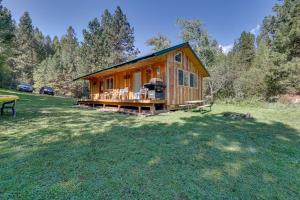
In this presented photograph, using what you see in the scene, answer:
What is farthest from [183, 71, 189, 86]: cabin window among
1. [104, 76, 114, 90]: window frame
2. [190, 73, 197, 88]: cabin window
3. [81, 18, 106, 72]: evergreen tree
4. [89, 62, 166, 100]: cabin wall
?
[81, 18, 106, 72]: evergreen tree

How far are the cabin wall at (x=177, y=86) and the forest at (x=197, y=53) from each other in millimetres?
8062

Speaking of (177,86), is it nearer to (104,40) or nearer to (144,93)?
(144,93)

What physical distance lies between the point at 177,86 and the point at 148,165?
27.3ft

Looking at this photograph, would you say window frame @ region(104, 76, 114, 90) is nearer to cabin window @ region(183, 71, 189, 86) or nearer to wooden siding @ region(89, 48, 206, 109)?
wooden siding @ region(89, 48, 206, 109)

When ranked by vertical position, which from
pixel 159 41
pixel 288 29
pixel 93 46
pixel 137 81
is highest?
pixel 159 41

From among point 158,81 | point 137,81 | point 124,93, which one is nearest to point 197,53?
point 137,81

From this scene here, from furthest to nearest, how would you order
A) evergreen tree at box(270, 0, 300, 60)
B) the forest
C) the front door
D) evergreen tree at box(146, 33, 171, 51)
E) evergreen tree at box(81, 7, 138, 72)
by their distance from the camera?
evergreen tree at box(146, 33, 171, 51)
evergreen tree at box(81, 7, 138, 72)
the forest
evergreen tree at box(270, 0, 300, 60)
the front door

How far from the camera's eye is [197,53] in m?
24.8

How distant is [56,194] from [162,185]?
135 cm

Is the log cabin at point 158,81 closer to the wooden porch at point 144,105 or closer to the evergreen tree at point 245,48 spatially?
the wooden porch at point 144,105

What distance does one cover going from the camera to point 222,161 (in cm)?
332

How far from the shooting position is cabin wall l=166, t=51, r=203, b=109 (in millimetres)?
10373

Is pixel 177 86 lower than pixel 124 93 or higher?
higher

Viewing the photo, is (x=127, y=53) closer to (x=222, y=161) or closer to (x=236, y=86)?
(x=236, y=86)
